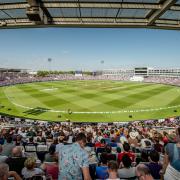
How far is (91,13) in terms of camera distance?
21.6ft

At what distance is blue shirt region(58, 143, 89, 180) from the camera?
13.6ft

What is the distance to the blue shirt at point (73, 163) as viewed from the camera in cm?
414

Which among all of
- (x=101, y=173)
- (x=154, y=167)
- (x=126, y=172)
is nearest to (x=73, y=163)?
(x=126, y=172)

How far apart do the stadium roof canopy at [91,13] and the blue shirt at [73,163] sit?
10.6 ft

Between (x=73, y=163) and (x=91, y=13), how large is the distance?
4056mm

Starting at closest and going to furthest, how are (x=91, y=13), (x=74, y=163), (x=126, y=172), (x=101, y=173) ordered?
(x=74, y=163), (x=126, y=172), (x=101, y=173), (x=91, y=13)

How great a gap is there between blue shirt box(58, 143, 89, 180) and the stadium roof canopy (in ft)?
10.6

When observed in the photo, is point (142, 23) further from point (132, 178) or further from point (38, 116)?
point (38, 116)

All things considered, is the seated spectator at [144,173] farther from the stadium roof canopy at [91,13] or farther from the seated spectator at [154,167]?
the stadium roof canopy at [91,13]

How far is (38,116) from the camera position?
1468 inches

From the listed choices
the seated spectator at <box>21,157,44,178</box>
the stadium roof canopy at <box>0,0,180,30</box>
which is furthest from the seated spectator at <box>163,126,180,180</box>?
the stadium roof canopy at <box>0,0,180,30</box>

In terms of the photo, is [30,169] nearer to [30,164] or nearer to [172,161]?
[30,164]

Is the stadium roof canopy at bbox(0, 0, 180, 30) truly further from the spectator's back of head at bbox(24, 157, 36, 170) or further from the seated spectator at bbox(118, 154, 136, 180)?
the seated spectator at bbox(118, 154, 136, 180)

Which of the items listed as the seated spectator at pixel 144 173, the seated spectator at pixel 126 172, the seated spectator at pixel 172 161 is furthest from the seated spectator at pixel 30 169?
the seated spectator at pixel 172 161
